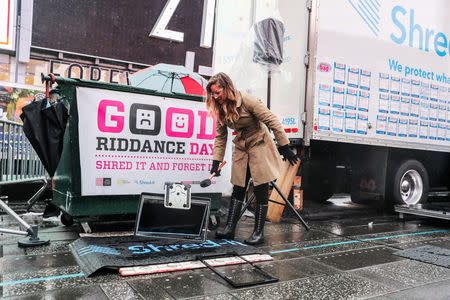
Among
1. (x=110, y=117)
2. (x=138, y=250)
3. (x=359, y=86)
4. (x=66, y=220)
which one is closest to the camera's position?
(x=138, y=250)

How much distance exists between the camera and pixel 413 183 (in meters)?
7.11

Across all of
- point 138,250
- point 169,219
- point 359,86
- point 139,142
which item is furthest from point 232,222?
point 359,86

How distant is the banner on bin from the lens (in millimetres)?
3957

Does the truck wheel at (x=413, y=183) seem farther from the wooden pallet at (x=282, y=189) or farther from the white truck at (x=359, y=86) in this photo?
the wooden pallet at (x=282, y=189)

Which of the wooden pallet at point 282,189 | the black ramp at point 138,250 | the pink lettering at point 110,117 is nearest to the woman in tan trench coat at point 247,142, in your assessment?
the black ramp at point 138,250

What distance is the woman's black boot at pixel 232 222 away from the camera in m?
4.18

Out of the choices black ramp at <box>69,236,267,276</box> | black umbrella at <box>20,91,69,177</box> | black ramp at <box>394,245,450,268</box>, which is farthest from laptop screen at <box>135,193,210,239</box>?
black ramp at <box>394,245,450,268</box>

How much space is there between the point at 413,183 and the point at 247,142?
462cm

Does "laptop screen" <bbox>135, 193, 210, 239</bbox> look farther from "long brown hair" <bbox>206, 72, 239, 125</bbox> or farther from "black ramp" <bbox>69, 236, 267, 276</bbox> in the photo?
"long brown hair" <bbox>206, 72, 239, 125</bbox>

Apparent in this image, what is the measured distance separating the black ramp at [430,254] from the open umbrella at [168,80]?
3.88 m

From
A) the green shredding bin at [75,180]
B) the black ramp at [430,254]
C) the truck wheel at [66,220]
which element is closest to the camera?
the black ramp at [430,254]

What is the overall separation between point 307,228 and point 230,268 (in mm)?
2074

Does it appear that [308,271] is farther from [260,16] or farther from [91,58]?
[91,58]

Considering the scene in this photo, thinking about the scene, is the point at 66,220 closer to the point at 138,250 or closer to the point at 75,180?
the point at 75,180
